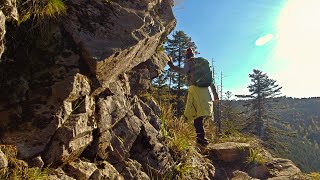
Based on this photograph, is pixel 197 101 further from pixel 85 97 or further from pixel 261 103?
pixel 261 103

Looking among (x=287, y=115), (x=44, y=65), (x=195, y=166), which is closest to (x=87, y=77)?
(x=44, y=65)

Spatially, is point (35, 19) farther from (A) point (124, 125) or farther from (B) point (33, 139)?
(A) point (124, 125)

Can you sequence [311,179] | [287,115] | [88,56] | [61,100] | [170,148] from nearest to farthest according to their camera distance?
[61,100] → [88,56] → [170,148] → [311,179] → [287,115]

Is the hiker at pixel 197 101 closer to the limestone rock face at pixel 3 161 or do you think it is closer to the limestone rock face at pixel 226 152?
the limestone rock face at pixel 226 152

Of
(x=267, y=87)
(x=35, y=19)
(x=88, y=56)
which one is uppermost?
(x=267, y=87)

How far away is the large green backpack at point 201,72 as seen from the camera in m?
7.28

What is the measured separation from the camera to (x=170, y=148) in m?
5.77

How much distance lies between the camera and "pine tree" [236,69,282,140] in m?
33.3

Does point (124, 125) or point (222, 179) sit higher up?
point (124, 125)

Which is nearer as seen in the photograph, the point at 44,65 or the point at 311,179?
the point at 44,65

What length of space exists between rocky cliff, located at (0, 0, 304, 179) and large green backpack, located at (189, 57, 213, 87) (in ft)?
6.63

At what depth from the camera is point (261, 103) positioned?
117ft


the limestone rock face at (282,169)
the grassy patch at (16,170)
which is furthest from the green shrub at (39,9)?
the limestone rock face at (282,169)

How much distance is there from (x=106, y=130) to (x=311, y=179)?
→ 462 cm
